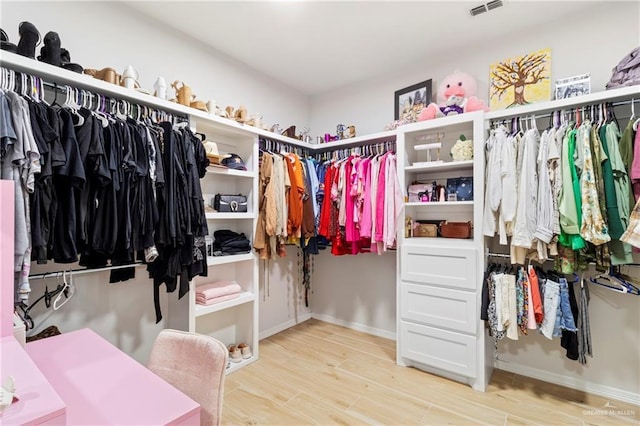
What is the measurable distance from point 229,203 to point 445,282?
5.78 feet

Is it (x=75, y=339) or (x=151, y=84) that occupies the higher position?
(x=151, y=84)

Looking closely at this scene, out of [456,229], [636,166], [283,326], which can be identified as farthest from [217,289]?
[636,166]

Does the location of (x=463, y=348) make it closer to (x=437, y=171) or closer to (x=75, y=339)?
(x=437, y=171)

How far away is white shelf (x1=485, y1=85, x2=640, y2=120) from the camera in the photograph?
5.80ft

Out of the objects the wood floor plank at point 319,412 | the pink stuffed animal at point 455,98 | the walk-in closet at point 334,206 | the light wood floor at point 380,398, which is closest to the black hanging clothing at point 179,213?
the walk-in closet at point 334,206

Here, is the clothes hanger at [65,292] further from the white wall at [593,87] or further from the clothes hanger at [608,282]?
the clothes hanger at [608,282]

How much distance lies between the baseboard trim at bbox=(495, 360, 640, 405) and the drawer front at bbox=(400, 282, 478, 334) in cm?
63

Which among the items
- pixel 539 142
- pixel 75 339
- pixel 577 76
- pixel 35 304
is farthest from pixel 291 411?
pixel 577 76

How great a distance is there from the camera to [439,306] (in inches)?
89.2

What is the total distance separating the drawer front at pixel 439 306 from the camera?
2154 mm

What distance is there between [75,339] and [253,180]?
1579 mm

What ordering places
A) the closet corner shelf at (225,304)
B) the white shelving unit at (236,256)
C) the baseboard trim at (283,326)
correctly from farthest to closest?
1. the baseboard trim at (283,326)
2. the white shelving unit at (236,256)
3. the closet corner shelf at (225,304)

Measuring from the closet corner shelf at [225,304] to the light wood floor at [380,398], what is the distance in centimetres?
51

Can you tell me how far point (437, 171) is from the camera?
2633 mm
